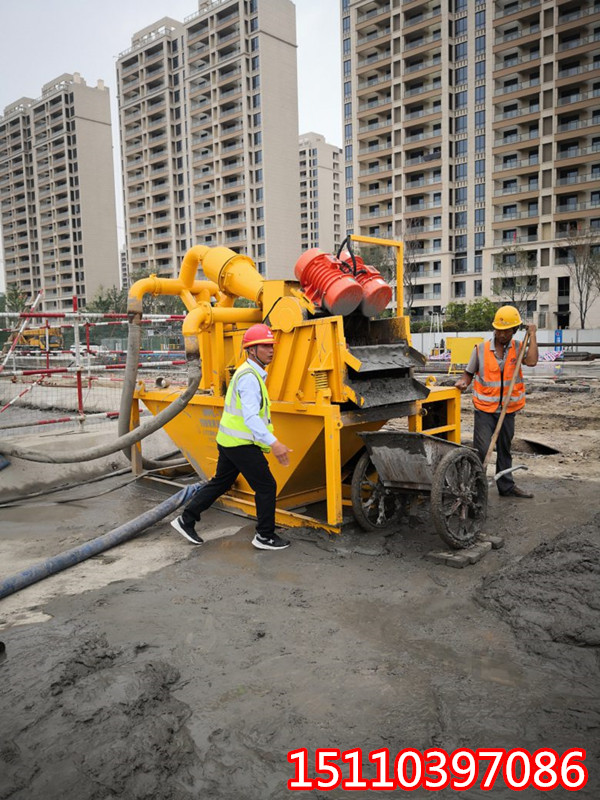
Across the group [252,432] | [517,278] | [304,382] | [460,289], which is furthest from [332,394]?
[460,289]

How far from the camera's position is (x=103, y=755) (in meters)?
2.33

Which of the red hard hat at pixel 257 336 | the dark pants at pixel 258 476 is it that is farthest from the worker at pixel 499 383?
the dark pants at pixel 258 476

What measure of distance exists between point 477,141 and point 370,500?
55707 mm

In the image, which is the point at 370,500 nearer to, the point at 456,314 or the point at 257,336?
the point at 257,336

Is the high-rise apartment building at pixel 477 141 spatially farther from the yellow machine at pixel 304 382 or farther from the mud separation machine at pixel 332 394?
the mud separation machine at pixel 332 394

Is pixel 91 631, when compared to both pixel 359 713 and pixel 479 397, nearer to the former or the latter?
pixel 359 713

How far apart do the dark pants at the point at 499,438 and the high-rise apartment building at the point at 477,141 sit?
142ft

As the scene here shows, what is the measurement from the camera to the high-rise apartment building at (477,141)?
4772cm

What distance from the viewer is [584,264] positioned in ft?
142

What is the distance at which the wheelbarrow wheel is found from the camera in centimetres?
443

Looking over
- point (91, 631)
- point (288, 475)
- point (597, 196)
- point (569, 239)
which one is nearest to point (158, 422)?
point (288, 475)

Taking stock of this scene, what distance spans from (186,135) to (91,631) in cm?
7472

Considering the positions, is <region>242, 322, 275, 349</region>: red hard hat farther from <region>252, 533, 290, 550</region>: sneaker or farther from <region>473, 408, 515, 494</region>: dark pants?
<region>473, 408, 515, 494</region>: dark pants

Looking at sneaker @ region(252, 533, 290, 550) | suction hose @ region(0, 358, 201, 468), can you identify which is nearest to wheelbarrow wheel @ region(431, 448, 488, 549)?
sneaker @ region(252, 533, 290, 550)
